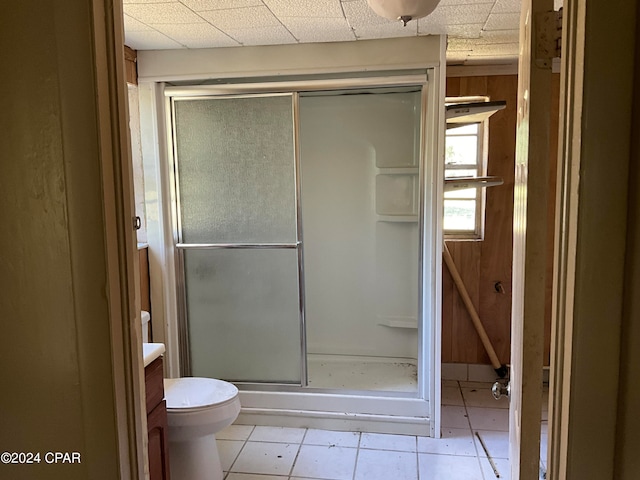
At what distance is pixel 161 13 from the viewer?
2.10m

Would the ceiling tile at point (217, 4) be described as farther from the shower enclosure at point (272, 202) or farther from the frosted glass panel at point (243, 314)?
the frosted glass panel at point (243, 314)

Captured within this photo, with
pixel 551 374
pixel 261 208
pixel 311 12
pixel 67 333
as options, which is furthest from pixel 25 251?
pixel 261 208

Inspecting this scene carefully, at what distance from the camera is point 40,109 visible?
0.86 m

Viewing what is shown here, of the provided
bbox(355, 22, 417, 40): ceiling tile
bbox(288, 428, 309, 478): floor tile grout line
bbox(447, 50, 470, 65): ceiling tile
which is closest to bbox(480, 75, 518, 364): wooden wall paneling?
bbox(447, 50, 470, 65): ceiling tile

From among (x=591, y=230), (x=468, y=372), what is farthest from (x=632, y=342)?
(x=468, y=372)

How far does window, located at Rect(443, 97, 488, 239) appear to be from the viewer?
343cm

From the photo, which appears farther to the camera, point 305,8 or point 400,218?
point 400,218

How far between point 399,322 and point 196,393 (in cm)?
171

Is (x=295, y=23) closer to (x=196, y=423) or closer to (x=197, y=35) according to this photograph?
(x=197, y=35)

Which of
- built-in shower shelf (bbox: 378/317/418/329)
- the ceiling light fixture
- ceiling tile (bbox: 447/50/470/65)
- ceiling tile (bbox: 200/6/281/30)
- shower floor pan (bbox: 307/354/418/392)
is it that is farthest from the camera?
built-in shower shelf (bbox: 378/317/418/329)

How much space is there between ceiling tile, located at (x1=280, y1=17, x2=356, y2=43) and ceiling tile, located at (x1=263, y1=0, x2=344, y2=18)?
0.07 metres

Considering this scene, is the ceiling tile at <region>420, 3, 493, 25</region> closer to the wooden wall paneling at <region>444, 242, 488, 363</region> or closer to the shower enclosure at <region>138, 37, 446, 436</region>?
the shower enclosure at <region>138, 37, 446, 436</region>

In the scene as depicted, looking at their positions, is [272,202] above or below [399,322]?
above

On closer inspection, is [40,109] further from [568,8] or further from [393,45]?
[393,45]
